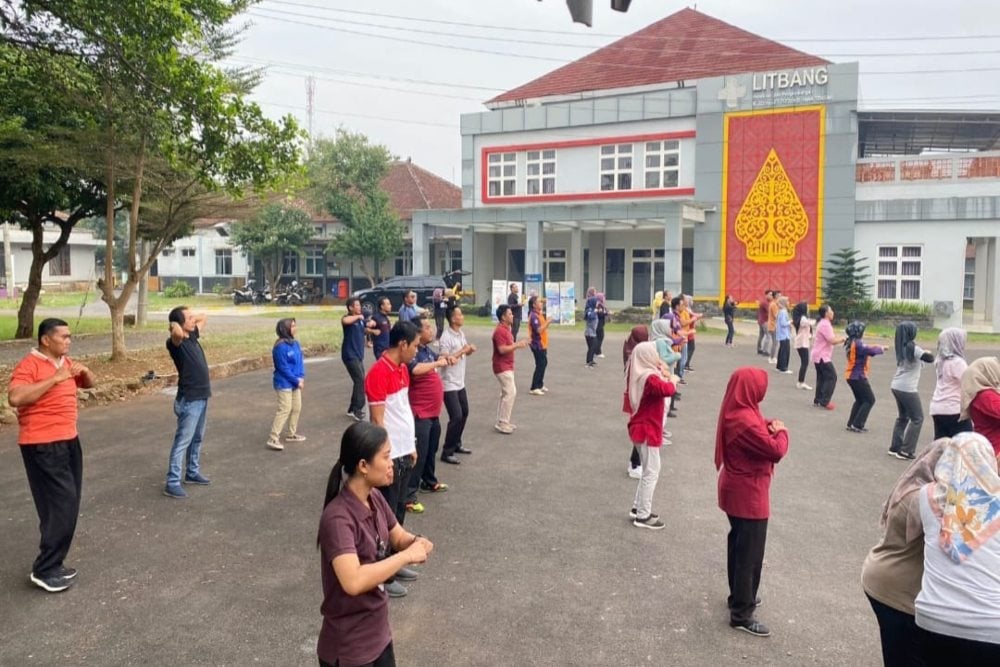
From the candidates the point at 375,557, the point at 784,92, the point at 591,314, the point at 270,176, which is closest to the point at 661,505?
the point at 375,557

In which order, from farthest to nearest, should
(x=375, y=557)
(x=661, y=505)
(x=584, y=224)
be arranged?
(x=584, y=224) < (x=661, y=505) < (x=375, y=557)

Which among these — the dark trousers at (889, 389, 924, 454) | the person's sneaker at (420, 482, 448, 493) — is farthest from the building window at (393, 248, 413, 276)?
the person's sneaker at (420, 482, 448, 493)

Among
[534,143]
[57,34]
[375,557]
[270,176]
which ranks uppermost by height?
[534,143]

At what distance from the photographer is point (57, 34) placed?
11.8m

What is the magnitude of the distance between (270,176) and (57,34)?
13.1 ft

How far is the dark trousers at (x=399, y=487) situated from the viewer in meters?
5.40

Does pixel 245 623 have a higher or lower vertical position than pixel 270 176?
lower

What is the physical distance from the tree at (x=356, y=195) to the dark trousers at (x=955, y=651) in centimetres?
3496

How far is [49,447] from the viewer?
201 inches

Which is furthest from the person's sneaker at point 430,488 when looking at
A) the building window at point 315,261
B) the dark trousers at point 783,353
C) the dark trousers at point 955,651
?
the building window at point 315,261

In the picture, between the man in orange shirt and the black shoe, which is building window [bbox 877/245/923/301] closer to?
the man in orange shirt

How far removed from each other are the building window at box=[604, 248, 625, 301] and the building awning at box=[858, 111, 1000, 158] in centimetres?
1060

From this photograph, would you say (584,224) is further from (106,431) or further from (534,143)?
(106,431)

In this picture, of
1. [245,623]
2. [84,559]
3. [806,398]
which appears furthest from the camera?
[806,398]
